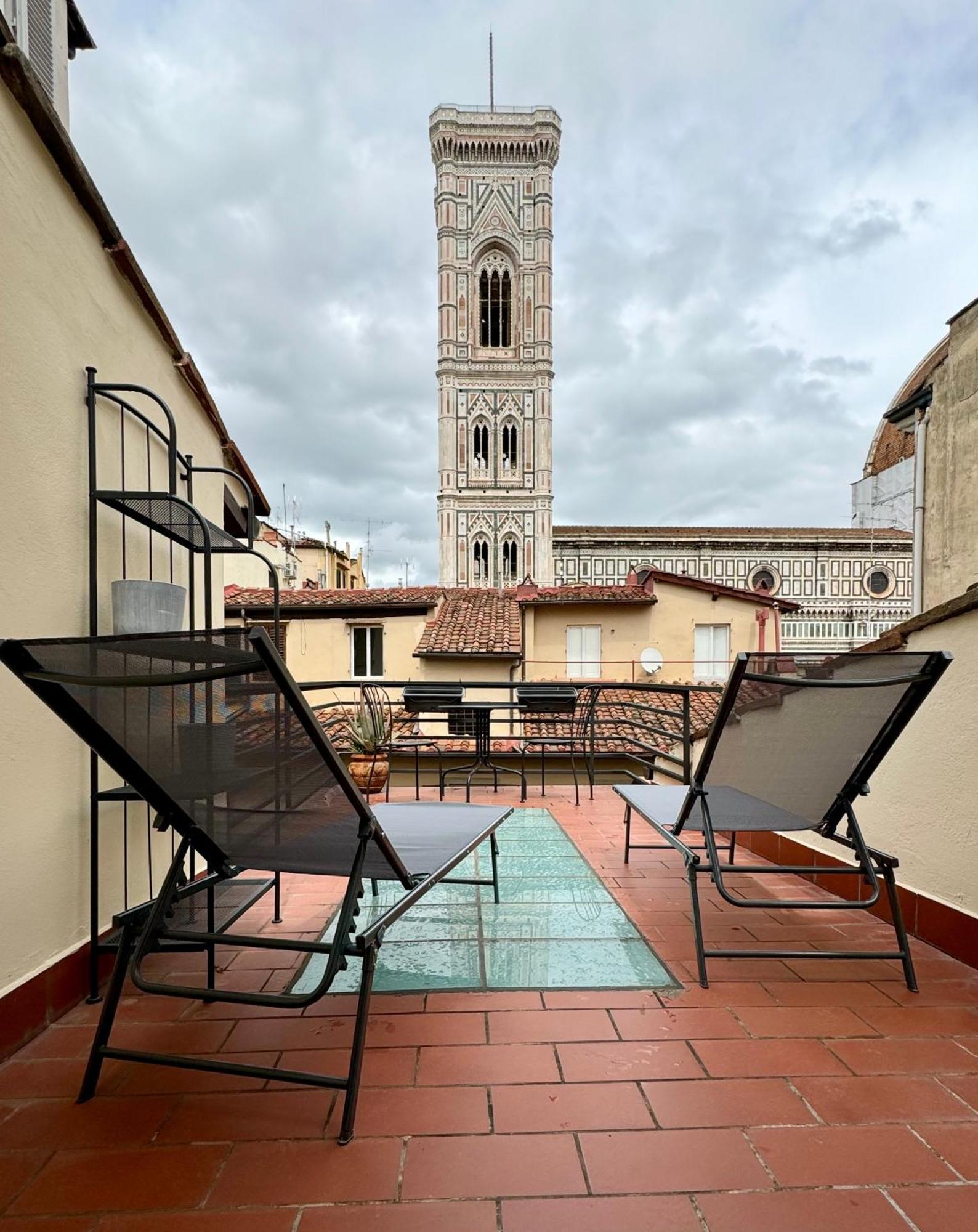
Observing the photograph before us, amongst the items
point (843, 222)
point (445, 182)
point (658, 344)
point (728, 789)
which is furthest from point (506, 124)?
point (728, 789)

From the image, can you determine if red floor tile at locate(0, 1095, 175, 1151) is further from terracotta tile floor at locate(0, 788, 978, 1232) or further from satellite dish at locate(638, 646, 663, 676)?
satellite dish at locate(638, 646, 663, 676)

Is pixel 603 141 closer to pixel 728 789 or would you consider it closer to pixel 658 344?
pixel 658 344

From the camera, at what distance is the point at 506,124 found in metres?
37.6

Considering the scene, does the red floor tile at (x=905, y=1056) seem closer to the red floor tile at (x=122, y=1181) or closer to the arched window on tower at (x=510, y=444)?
the red floor tile at (x=122, y=1181)

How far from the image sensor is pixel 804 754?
1.99 m

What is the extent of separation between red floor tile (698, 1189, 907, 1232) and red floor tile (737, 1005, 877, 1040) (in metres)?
0.49

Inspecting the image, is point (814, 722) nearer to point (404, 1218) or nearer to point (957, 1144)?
point (957, 1144)

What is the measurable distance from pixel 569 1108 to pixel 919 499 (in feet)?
32.8

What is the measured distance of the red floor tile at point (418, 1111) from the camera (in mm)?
1216

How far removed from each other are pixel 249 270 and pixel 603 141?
1692 centimetres

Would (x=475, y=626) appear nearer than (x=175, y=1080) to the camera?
No

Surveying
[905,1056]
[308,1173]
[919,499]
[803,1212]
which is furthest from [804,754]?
[919,499]

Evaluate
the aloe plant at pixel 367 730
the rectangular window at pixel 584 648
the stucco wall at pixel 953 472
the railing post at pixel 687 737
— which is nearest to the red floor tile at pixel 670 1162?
the railing post at pixel 687 737

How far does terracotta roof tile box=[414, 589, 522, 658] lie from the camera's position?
39.4 ft
